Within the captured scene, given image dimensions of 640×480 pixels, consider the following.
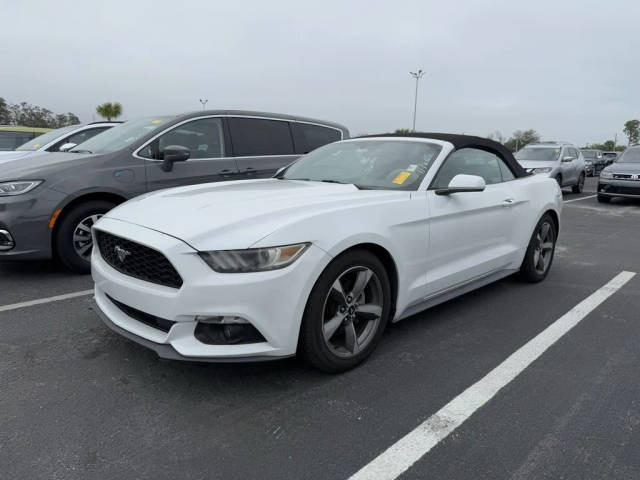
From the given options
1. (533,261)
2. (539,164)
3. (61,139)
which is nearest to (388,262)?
(533,261)

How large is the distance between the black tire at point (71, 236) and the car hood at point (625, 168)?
12.9 meters

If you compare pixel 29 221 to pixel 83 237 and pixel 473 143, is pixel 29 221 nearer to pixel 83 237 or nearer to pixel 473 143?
pixel 83 237

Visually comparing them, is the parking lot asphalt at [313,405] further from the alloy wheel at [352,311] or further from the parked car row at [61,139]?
the parked car row at [61,139]

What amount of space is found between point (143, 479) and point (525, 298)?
3544 mm

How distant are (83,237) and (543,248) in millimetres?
4599

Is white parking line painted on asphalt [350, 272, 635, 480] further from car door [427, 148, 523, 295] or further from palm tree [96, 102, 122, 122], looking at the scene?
palm tree [96, 102, 122, 122]

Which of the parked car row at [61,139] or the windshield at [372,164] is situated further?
the parked car row at [61,139]

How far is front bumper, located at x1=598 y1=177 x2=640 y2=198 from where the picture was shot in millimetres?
12422

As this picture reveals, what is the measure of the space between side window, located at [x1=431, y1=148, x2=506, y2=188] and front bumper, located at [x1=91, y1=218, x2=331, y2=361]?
1446 mm

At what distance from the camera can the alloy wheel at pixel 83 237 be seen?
480cm

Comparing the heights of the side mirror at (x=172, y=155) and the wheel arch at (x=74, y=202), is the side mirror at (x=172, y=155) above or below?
above

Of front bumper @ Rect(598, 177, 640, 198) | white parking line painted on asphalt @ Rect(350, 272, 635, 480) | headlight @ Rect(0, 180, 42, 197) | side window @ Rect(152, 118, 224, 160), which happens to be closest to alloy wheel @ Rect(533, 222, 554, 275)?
white parking line painted on asphalt @ Rect(350, 272, 635, 480)

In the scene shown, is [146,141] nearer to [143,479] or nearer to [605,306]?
[143,479]

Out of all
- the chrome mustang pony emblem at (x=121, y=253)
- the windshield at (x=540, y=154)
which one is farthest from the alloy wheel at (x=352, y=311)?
the windshield at (x=540, y=154)
